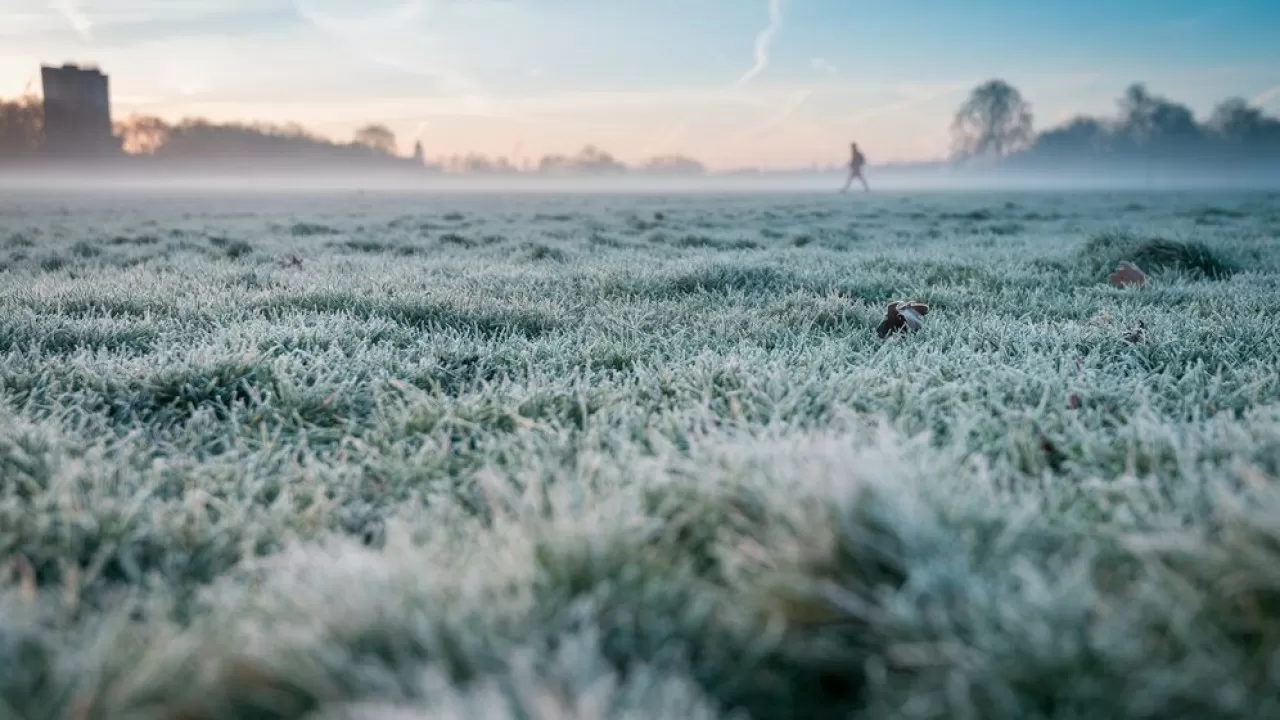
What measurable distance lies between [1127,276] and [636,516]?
619 cm

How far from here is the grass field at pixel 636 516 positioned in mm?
1352

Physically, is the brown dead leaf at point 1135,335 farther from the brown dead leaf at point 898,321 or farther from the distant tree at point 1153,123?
the distant tree at point 1153,123

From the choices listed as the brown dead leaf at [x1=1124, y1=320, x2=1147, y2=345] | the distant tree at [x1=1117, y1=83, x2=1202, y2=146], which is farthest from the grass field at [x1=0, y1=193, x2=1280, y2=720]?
the distant tree at [x1=1117, y1=83, x2=1202, y2=146]

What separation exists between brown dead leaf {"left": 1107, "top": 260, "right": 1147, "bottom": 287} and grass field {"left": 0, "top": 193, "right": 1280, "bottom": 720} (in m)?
1.86

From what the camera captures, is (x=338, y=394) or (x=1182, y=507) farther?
(x=338, y=394)

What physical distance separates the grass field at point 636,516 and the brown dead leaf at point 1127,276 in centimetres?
186

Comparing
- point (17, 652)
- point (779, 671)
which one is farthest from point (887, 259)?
point (17, 652)

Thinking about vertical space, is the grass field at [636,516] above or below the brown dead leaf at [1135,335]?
below

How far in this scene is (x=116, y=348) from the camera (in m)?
4.18

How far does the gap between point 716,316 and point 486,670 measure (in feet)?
12.1

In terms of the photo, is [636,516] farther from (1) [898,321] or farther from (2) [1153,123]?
(2) [1153,123]

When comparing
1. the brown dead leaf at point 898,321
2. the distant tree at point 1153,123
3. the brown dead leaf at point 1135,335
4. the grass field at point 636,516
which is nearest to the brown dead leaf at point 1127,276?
the grass field at point 636,516

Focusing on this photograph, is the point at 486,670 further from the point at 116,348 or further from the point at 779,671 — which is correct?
the point at 116,348

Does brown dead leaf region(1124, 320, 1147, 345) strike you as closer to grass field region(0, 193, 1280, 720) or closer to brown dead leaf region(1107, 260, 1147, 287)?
grass field region(0, 193, 1280, 720)
